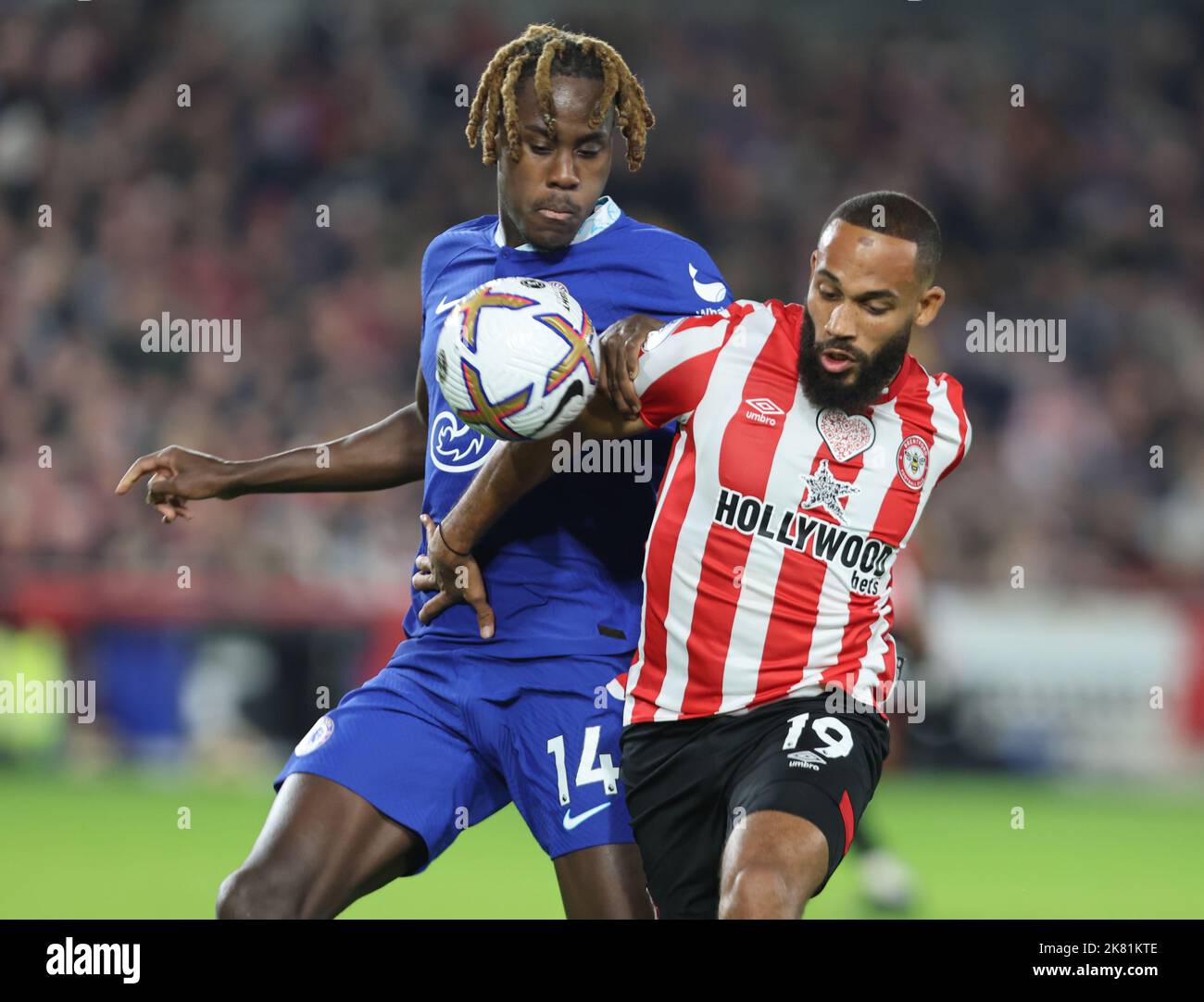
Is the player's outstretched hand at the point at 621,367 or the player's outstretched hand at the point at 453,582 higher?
the player's outstretched hand at the point at 621,367

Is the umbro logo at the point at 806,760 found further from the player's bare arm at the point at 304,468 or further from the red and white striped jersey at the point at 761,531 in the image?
the player's bare arm at the point at 304,468

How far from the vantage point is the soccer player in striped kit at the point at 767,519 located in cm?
370

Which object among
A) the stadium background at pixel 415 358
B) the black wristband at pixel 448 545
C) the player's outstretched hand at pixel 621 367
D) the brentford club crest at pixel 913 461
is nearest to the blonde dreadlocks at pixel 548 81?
the player's outstretched hand at pixel 621 367

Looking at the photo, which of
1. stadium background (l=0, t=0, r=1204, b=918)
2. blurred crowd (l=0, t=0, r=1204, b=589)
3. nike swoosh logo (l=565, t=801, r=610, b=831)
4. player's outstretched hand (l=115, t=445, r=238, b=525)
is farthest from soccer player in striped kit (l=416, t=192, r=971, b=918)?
blurred crowd (l=0, t=0, r=1204, b=589)

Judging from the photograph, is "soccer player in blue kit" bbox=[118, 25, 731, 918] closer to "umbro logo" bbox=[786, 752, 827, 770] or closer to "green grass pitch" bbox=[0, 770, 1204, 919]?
"umbro logo" bbox=[786, 752, 827, 770]

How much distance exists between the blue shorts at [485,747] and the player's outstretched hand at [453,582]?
100mm

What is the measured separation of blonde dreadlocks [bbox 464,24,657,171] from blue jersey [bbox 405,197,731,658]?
27 centimetres

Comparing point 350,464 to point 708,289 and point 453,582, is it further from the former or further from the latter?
point 708,289

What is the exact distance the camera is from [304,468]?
4.48 m

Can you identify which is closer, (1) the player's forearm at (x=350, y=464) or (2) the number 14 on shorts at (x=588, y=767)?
(2) the number 14 on shorts at (x=588, y=767)

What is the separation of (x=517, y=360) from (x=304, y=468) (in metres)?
1.12

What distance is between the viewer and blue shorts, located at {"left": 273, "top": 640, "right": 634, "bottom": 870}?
3.89 metres

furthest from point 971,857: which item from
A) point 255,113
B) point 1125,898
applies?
point 255,113

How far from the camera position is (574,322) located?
371 cm
